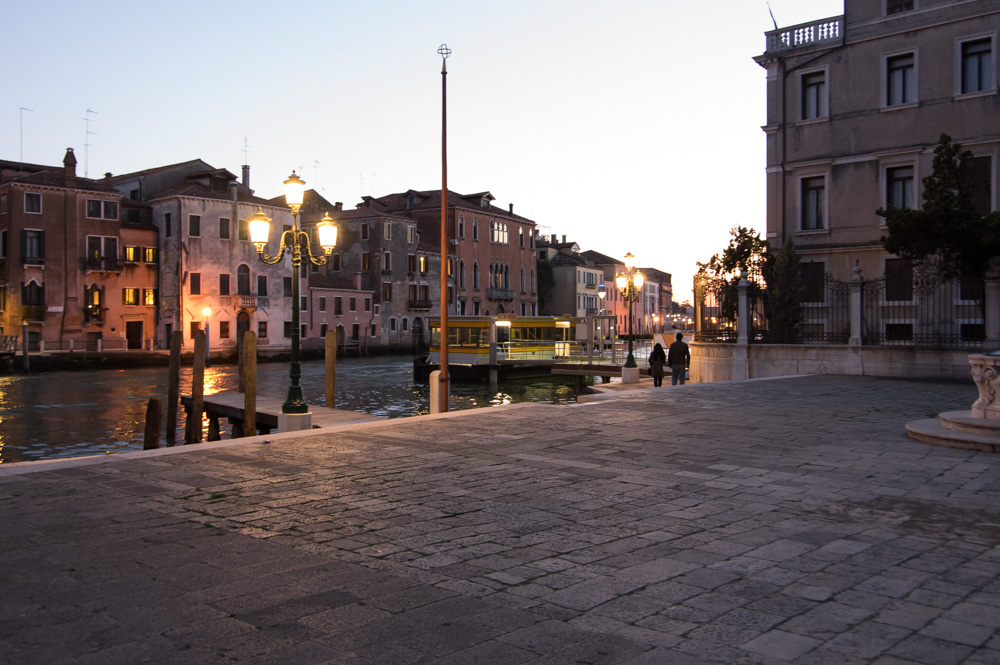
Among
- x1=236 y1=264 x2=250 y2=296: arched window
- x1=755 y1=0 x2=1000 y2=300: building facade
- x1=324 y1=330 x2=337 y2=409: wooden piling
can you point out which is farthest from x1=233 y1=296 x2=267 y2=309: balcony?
x1=755 y1=0 x2=1000 y2=300: building facade

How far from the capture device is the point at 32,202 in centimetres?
4350

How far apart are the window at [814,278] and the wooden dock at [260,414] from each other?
523 inches

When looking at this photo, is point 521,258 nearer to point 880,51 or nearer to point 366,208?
point 366,208

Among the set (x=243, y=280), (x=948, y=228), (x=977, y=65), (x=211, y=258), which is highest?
(x=977, y=65)

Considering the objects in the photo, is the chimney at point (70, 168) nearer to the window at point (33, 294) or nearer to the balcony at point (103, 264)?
the balcony at point (103, 264)

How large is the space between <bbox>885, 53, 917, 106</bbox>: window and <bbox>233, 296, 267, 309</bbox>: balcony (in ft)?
131

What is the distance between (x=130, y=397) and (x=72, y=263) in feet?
62.1

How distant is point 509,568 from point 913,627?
1.92 meters

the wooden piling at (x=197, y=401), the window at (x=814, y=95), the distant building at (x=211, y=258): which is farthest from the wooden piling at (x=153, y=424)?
the distant building at (x=211, y=258)

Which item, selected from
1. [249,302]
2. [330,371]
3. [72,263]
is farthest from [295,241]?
[249,302]

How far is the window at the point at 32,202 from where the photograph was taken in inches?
1699

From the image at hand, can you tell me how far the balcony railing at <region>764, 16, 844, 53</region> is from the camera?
78.7 feet

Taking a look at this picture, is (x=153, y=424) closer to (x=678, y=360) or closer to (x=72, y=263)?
(x=678, y=360)

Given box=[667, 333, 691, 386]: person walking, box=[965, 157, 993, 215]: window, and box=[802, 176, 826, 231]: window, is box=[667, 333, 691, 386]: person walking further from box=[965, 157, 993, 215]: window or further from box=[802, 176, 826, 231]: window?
box=[965, 157, 993, 215]: window
